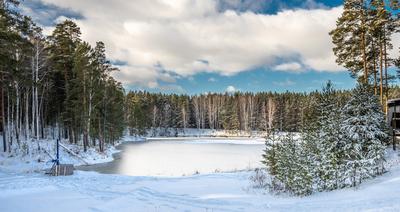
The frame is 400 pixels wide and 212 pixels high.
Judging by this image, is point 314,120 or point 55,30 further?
point 55,30

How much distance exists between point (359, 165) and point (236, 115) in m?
86.3

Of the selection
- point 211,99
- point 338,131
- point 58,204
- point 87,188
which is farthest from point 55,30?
point 211,99

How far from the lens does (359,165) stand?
1127cm

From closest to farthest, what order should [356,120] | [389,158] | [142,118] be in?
[356,120], [389,158], [142,118]

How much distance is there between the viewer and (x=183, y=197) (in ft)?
37.6

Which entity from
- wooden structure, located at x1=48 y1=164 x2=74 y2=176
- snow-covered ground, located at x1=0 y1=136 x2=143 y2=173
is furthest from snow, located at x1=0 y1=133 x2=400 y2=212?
snow-covered ground, located at x1=0 y1=136 x2=143 y2=173

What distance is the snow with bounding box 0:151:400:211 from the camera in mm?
8883

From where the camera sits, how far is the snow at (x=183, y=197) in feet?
29.1

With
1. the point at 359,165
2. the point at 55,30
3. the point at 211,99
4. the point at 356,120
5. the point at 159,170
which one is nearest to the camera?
the point at 359,165

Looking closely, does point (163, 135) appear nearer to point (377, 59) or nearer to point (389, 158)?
point (377, 59)

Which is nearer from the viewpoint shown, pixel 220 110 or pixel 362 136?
pixel 362 136

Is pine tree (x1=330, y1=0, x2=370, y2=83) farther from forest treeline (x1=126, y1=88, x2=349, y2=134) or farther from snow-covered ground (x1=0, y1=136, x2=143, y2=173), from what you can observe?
forest treeline (x1=126, y1=88, x2=349, y2=134)

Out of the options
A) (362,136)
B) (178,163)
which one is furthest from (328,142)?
(178,163)

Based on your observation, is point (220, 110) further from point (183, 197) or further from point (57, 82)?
point (183, 197)
